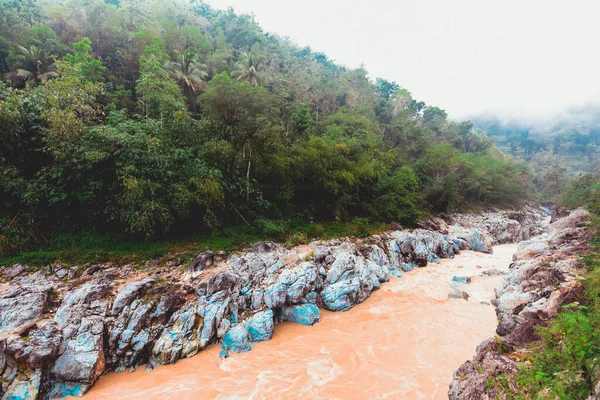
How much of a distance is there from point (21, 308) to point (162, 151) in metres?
6.57

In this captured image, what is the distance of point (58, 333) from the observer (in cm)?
623

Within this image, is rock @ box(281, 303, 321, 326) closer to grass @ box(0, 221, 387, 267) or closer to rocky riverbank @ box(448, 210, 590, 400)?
grass @ box(0, 221, 387, 267)

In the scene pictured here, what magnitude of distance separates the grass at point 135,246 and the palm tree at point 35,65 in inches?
683

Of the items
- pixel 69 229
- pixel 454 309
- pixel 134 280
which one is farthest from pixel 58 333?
pixel 454 309

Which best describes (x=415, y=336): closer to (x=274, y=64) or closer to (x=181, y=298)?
(x=181, y=298)

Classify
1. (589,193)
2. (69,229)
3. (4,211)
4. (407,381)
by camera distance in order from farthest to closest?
Result: 1. (589,193)
2. (69,229)
3. (4,211)
4. (407,381)

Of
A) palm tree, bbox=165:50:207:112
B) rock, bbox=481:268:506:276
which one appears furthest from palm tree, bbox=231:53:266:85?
rock, bbox=481:268:506:276

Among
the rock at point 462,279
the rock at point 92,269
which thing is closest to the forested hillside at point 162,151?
the rock at point 92,269

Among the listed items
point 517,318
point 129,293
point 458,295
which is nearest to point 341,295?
Answer: point 458,295

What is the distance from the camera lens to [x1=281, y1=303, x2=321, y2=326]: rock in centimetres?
879

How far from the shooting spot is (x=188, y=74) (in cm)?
2259

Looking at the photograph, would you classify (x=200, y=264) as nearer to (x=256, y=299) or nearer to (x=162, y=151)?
(x=256, y=299)

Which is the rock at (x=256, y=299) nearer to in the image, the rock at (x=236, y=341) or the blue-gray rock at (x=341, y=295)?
the rock at (x=236, y=341)

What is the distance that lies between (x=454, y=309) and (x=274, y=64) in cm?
4292
